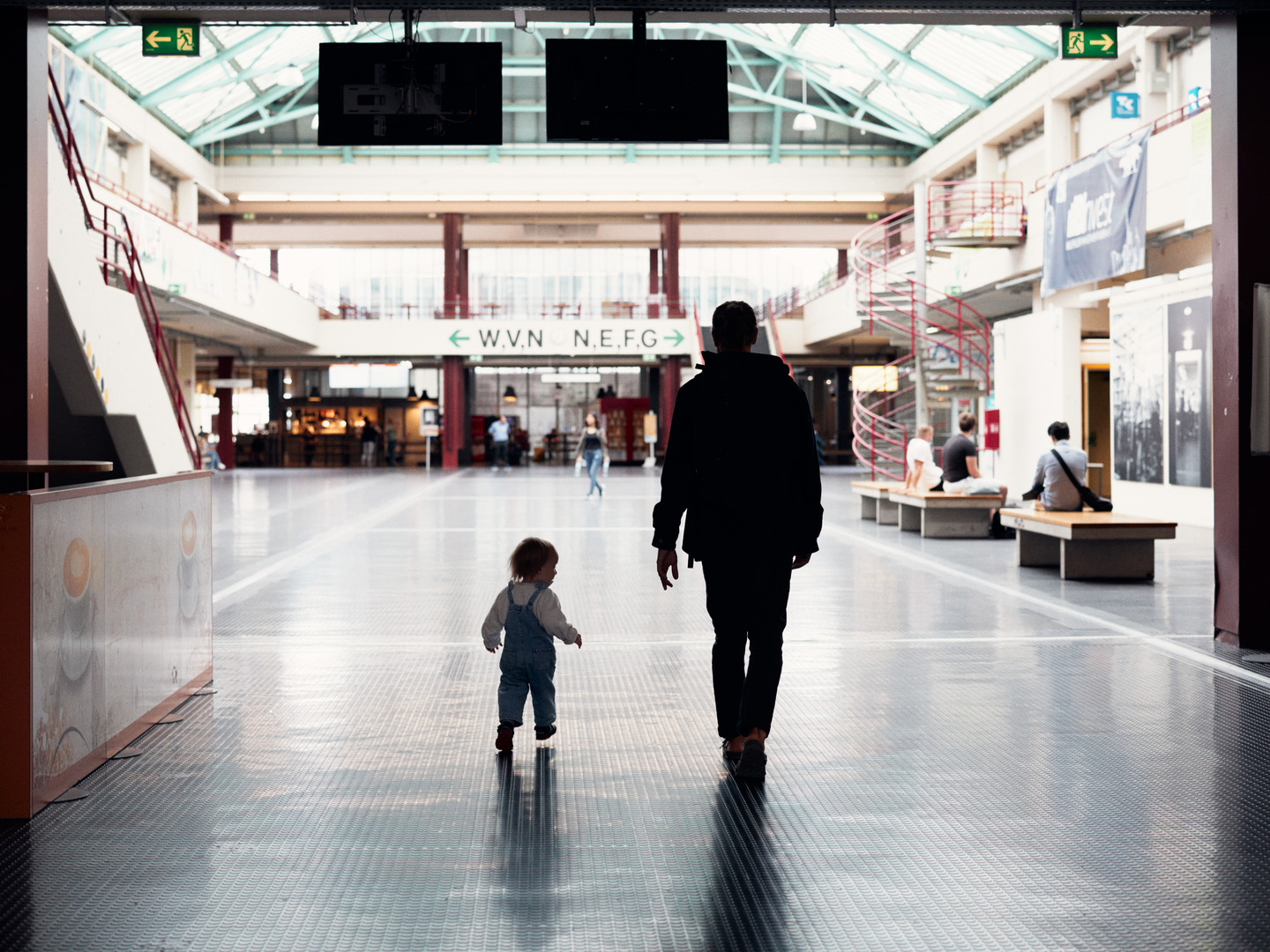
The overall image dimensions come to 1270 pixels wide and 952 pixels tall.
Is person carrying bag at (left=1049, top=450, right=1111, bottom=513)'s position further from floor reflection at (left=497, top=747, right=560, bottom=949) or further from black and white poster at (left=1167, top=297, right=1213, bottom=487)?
floor reflection at (left=497, top=747, right=560, bottom=949)

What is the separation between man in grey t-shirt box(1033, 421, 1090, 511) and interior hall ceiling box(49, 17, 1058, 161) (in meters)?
15.6

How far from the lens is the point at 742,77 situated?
129 feet

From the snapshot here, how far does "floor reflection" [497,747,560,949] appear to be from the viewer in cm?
305

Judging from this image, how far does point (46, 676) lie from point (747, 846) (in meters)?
2.46

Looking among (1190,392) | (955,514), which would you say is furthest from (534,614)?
(1190,392)

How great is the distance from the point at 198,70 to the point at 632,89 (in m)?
27.1

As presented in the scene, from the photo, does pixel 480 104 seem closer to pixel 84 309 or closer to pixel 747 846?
pixel 84 309

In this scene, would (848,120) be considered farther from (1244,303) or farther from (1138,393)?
(1244,303)

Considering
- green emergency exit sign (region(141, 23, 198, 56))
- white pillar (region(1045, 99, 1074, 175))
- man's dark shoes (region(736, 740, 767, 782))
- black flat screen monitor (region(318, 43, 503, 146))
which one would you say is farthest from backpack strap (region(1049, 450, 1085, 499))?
white pillar (region(1045, 99, 1074, 175))

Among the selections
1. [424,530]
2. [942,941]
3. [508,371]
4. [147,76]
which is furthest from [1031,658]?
[508,371]

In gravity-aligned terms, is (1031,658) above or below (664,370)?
below

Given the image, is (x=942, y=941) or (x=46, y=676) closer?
(x=942, y=941)

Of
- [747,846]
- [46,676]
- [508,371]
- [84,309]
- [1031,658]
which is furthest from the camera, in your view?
[508,371]

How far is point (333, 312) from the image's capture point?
131 ft
